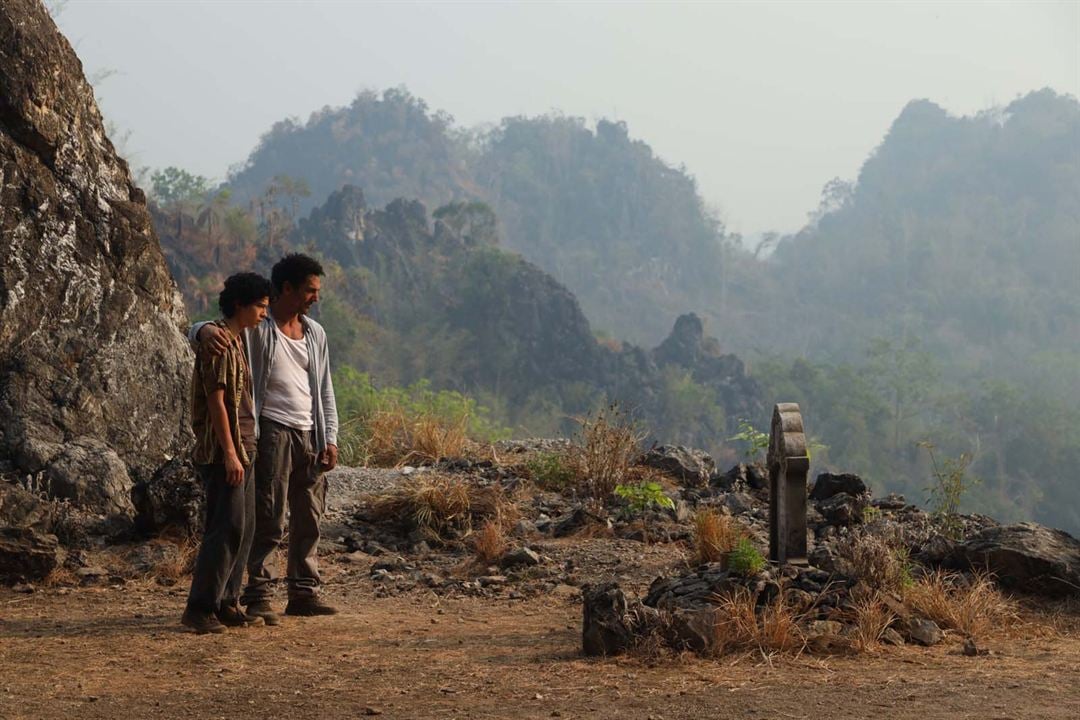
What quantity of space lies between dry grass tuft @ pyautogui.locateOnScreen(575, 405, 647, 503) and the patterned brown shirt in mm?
4115

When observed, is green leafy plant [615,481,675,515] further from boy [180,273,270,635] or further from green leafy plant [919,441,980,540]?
boy [180,273,270,635]

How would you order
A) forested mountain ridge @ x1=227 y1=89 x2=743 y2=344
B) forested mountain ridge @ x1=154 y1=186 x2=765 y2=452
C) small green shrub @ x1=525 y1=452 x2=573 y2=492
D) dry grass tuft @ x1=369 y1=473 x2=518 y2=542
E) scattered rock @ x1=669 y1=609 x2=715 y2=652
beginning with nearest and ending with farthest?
scattered rock @ x1=669 y1=609 x2=715 y2=652 < dry grass tuft @ x1=369 y1=473 x2=518 y2=542 < small green shrub @ x1=525 y1=452 x2=573 y2=492 < forested mountain ridge @ x1=154 y1=186 x2=765 y2=452 < forested mountain ridge @ x1=227 y1=89 x2=743 y2=344

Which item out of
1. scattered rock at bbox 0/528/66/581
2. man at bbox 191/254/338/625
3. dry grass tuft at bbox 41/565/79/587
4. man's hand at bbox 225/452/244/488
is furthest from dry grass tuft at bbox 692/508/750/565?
scattered rock at bbox 0/528/66/581

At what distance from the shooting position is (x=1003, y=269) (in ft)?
214

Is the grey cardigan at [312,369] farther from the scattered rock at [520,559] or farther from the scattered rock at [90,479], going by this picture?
the scattered rock at [90,479]

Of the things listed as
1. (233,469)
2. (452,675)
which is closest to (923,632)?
(452,675)

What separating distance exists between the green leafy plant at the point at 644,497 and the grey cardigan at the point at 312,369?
3.29m

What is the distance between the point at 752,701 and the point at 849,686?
444 mm

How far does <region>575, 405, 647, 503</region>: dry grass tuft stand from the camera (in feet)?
28.5

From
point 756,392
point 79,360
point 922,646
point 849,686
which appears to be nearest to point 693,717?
point 849,686

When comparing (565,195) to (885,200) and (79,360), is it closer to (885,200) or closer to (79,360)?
(885,200)

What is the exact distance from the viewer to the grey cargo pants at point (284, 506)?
192 inches

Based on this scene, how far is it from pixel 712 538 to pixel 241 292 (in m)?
3.19

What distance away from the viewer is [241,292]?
472 centimetres
